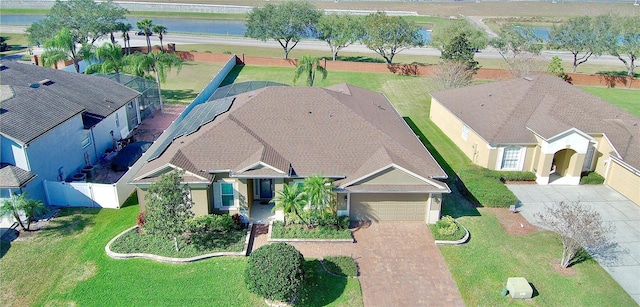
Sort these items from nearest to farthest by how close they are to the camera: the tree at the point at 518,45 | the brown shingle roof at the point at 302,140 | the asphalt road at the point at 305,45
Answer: the brown shingle roof at the point at 302,140, the tree at the point at 518,45, the asphalt road at the point at 305,45

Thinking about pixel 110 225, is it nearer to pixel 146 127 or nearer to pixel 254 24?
pixel 146 127

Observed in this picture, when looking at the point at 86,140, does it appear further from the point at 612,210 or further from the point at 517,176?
the point at 612,210

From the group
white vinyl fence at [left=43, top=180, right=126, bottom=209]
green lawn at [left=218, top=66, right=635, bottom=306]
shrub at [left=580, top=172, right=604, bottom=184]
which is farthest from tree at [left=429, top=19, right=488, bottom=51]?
white vinyl fence at [left=43, top=180, right=126, bottom=209]

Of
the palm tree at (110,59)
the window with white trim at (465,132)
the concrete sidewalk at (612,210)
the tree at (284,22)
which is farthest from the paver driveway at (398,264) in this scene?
the tree at (284,22)

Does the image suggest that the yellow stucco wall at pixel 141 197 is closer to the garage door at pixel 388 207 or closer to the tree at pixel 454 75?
the garage door at pixel 388 207

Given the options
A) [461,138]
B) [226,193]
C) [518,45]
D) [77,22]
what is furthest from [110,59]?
[518,45]

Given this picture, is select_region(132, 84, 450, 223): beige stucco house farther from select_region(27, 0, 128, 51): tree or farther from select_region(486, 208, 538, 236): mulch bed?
select_region(27, 0, 128, 51): tree

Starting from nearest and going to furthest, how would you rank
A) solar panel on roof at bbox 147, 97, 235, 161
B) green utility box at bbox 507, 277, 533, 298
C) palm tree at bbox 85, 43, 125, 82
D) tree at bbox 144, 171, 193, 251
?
green utility box at bbox 507, 277, 533, 298, tree at bbox 144, 171, 193, 251, solar panel on roof at bbox 147, 97, 235, 161, palm tree at bbox 85, 43, 125, 82
